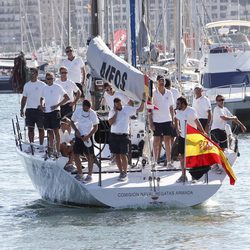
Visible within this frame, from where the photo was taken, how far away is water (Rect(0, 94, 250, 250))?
61.6 feet

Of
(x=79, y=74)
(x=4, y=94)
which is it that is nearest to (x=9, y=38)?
(x=4, y=94)

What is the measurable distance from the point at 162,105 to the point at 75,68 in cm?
276

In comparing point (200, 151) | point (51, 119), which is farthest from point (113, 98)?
point (200, 151)

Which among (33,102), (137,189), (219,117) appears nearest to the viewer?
(137,189)

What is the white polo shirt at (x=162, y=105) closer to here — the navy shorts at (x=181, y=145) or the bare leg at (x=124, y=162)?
the navy shorts at (x=181, y=145)

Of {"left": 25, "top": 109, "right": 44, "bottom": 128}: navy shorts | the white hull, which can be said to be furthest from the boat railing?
the white hull

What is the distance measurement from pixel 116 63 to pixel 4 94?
238 ft

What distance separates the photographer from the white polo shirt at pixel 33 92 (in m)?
23.0

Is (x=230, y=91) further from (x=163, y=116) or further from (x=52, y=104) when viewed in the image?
(x=52, y=104)

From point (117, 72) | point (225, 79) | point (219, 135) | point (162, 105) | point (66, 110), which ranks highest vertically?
point (117, 72)

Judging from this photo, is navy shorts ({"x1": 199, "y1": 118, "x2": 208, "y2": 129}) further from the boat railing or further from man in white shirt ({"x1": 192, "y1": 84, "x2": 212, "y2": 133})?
the boat railing

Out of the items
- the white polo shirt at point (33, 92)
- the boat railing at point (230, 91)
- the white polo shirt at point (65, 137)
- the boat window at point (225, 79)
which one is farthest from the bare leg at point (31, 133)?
the boat window at point (225, 79)

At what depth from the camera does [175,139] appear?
74.2 feet

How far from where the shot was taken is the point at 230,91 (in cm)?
4388
